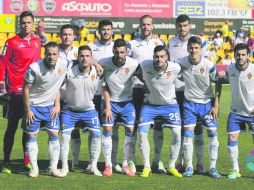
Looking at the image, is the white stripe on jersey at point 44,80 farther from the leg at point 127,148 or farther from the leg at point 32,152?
the leg at point 127,148

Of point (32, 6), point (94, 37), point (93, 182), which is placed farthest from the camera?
point (32, 6)

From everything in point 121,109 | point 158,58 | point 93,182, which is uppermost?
point 158,58

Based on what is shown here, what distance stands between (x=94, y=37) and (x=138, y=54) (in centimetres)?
2034

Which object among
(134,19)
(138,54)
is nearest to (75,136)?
(138,54)

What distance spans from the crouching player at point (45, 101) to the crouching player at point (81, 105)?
0.13 m

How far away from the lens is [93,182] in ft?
29.4

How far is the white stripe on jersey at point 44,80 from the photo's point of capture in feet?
29.7

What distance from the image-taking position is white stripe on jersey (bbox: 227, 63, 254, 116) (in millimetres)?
9359

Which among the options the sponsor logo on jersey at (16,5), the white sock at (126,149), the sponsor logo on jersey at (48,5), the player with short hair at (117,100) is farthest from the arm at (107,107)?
the sponsor logo on jersey at (48,5)

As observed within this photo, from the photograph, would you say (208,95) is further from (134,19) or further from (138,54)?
(134,19)

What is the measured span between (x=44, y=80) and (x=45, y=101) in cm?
31

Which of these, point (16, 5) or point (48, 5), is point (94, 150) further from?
point (48, 5)

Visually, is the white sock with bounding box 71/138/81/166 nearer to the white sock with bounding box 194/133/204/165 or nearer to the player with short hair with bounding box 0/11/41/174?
the player with short hair with bounding box 0/11/41/174

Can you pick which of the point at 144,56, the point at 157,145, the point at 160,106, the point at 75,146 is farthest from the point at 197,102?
Result: the point at 75,146
